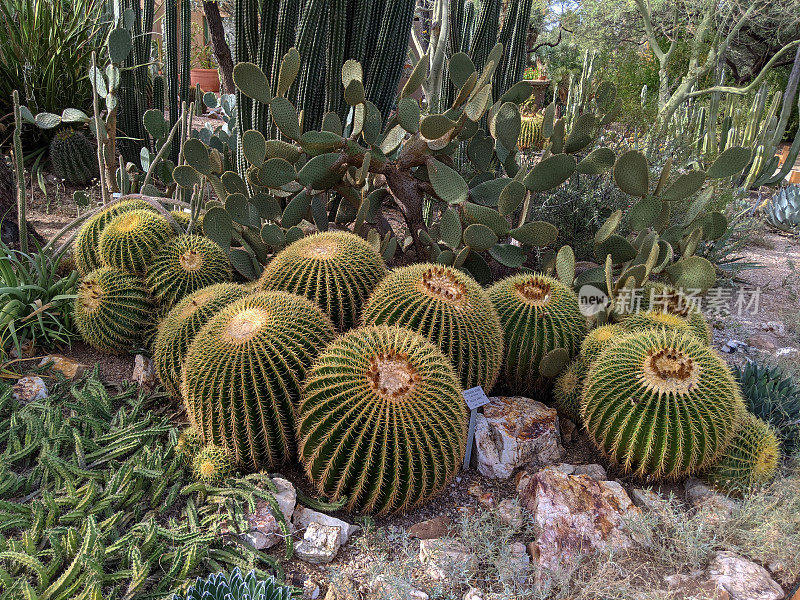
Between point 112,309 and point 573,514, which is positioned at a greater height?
point 112,309

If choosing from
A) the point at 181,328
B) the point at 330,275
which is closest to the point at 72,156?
the point at 181,328

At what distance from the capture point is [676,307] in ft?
9.52

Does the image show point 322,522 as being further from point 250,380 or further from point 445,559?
point 250,380

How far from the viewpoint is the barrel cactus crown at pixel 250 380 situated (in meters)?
2.13

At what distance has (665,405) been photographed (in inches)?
88.4

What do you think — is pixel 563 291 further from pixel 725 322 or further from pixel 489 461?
pixel 725 322

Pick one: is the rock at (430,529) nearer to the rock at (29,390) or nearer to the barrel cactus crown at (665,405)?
the barrel cactus crown at (665,405)

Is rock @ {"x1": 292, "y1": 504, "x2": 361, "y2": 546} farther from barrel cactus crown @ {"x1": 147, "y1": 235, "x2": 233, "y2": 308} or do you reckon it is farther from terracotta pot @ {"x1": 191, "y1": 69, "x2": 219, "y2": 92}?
terracotta pot @ {"x1": 191, "y1": 69, "x2": 219, "y2": 92}

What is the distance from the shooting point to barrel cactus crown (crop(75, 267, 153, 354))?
2.85 metres

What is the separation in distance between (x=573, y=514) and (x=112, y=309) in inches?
88.2

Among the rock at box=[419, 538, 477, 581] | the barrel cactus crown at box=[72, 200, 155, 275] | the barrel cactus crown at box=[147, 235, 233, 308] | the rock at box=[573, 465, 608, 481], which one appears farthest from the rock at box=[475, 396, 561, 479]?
the barrel cactus crown at box=[72, 200, 155, 275]

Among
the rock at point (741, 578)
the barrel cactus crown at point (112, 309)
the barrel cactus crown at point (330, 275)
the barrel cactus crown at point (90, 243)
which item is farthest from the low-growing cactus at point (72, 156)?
the rock at point (741, 578)

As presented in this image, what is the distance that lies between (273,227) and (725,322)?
10.7 feet

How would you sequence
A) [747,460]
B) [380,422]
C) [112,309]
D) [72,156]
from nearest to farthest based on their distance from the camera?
1. [380,422]
2. [747,460]
3. [112,309]
4. [72,156]
